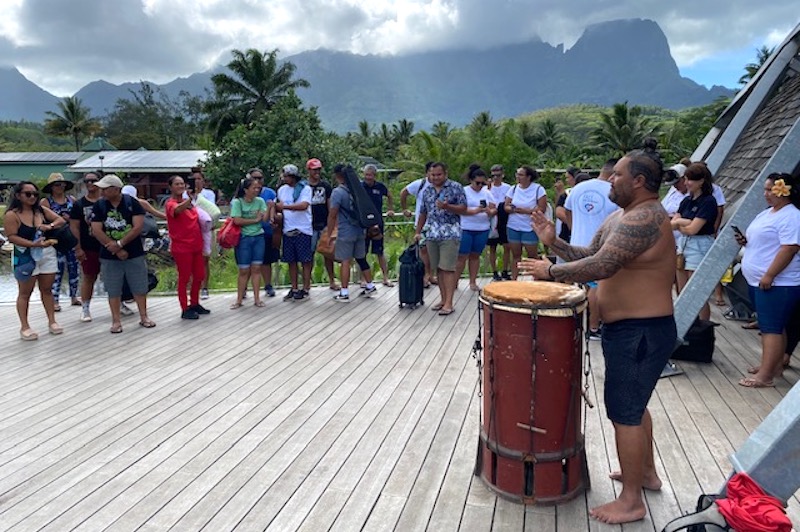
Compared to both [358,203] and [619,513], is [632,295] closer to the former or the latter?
[619,513]

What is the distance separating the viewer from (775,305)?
14.0ft

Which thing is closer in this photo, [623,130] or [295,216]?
[295,216]

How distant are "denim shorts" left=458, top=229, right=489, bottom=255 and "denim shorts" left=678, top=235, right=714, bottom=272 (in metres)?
2.69

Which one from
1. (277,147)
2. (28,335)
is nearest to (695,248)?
(28,335)

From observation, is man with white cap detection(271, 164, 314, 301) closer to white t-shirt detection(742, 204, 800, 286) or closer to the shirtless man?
white t-shirt detection(742, 204, 800, 286)

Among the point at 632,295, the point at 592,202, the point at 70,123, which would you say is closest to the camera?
the point at 632,295

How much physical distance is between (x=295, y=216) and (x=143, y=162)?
121ft

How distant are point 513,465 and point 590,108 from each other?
319ft

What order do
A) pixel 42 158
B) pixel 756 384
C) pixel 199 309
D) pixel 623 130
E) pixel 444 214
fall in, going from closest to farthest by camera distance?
pixel 756 384 → pixel 444 214 → pixel 199 309 → pixel 623 130 → pixel 42 158

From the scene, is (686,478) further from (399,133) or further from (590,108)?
(590,108)

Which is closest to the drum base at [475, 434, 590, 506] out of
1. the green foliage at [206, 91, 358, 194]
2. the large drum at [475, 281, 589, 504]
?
the large drum at [475, 281, 589, 504]

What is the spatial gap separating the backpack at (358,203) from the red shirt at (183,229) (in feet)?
5.63

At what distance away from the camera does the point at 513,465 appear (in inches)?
116

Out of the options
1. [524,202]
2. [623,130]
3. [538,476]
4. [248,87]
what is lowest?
[538,476]
